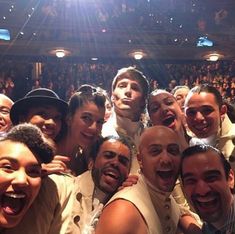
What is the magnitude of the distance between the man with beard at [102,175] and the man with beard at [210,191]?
542 millimetres

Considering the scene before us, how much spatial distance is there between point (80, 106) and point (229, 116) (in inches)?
55.2

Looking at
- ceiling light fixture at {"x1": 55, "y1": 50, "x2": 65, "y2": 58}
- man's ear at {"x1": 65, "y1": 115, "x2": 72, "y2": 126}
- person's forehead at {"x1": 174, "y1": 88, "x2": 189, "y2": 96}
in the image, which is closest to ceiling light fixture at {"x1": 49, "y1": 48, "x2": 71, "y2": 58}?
ceiling light fixture at {"x1": 55, "y1": 50, "x2": 65, "y2": 58}

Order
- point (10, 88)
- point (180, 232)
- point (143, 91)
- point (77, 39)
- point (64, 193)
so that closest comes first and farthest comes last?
point (64, 193) < point (180, 232) < point (143, 91) < point (10, 88) < point (77, 39)

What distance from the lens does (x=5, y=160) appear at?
2068mm

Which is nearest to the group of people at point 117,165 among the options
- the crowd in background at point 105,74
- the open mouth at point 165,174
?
the open mouth at point 165,174

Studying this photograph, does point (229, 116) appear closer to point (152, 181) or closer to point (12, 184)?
point (152, 181)

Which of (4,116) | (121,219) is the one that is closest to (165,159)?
(121,219)

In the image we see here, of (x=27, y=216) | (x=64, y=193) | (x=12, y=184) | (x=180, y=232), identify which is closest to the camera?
(x=12, y=184)

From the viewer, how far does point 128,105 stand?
359 centimetres

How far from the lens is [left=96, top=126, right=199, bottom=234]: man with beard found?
2121 mm

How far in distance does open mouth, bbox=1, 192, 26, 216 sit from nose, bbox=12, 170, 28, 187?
0.05 meters

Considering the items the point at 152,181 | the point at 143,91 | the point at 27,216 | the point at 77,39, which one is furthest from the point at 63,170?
the point at 77,39

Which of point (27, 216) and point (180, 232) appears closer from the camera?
point (27, 216)

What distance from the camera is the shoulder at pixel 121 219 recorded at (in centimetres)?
208
